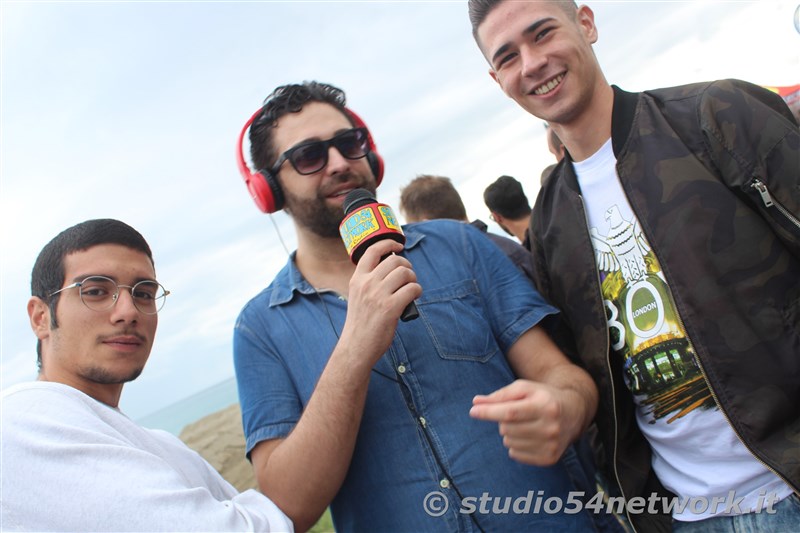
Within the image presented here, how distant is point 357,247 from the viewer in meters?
2.07

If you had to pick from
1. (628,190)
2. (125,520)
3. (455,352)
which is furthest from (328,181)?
(125,520)

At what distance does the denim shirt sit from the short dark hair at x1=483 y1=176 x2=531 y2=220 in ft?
9.11

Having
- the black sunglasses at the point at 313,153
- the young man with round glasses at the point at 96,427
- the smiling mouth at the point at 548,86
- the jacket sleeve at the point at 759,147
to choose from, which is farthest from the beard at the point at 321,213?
the jacket sleeve at the point at 759,147

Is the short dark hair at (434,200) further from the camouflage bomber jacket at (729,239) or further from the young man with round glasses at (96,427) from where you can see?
the young man with round glasses at (96,427)

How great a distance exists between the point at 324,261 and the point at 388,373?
0.72 metres

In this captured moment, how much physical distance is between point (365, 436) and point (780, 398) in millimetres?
1557

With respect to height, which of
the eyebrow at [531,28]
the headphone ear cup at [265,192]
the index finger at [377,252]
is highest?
the eyebrow at [531,28]

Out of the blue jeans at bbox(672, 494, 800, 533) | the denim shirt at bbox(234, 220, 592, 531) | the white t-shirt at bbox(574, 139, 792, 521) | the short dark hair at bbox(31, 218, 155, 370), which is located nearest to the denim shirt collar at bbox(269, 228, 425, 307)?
the denim shirt at bbox(234, 220, 592, 531)

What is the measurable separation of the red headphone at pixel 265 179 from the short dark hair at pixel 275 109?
5 centimetres

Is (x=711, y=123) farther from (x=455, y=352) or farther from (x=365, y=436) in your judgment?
(x=365, y=436)

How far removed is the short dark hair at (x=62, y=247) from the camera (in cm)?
229

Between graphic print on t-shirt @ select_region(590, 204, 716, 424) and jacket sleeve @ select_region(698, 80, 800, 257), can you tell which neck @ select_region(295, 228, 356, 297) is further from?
jacket sleeve @ select_region(698, 80, 800, 257)

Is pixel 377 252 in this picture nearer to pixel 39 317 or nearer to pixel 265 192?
pixel 265 192

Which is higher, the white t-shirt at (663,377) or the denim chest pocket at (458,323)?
the denim chest pocket at (458,323)
